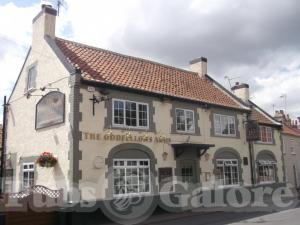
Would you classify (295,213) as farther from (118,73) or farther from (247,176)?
(118,73)

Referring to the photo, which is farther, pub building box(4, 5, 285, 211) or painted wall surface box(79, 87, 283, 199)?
pub building box(4, 5, 285, 211)

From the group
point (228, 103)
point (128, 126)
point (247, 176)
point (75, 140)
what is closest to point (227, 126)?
point (228, 103)

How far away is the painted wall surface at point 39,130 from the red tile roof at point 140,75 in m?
0.92

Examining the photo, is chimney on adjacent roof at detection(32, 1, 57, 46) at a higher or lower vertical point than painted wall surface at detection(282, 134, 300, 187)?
higher

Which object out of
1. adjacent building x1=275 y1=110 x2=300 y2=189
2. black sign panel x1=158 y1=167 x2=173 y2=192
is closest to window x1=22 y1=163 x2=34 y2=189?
black sign panel x1=158 y1=167 x2=173 y2=192

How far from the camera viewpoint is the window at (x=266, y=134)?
25219 millimetres

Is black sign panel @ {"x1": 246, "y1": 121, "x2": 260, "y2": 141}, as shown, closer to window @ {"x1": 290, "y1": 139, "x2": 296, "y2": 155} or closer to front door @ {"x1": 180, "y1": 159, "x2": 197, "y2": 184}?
front door @ {"x1": 180, "y1": 159, "x2": 197, "y2": 184}

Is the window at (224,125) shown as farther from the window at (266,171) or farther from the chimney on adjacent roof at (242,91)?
the chimney on adjacent roof at (242,91)

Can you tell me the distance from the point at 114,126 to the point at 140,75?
435cm

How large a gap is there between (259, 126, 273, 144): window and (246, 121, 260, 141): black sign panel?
89.0 inches

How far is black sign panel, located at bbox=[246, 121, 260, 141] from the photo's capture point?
75.0 ft

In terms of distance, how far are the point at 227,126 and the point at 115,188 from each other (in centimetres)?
933

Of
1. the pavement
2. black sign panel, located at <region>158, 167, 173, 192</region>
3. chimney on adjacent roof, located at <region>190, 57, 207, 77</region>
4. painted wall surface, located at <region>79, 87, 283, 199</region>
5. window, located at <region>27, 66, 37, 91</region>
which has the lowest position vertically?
the pavement

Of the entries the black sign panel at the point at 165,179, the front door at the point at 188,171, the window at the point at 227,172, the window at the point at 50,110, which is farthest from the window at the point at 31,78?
the window at the point at 227,172
